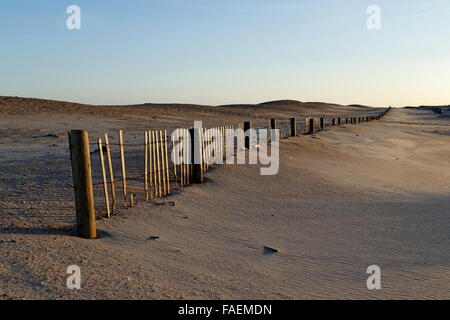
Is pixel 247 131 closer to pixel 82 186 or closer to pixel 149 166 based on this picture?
pixel 149 166

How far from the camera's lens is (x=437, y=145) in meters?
21.1

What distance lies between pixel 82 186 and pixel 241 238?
218cm

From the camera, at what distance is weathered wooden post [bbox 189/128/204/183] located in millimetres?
8945

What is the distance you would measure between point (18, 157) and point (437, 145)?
17774mm

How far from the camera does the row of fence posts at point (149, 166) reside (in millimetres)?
5496

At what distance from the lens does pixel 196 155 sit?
352 inches

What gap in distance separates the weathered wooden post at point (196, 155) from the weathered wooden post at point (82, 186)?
11.7 feet

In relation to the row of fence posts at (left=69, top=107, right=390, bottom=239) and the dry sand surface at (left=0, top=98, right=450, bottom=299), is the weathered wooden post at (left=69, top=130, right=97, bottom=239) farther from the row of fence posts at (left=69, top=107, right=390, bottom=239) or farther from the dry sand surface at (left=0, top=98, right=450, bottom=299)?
the dry sand surface at (left=0, top=98, right=450, bottom=299)

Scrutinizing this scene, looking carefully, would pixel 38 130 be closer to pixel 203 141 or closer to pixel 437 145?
pixel 203 141

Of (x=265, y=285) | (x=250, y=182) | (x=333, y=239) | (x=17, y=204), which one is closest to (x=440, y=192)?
(x=250, y=182)
